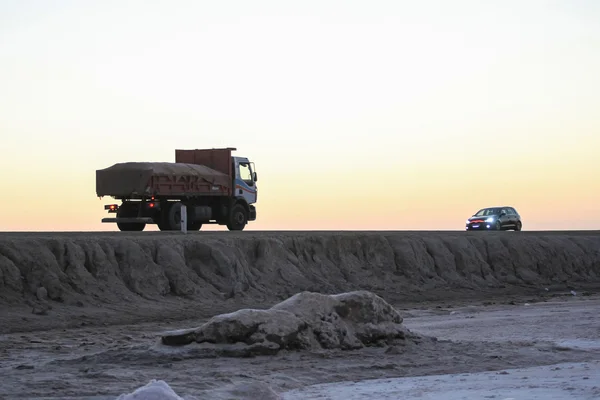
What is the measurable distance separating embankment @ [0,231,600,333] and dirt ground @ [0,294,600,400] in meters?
1.93

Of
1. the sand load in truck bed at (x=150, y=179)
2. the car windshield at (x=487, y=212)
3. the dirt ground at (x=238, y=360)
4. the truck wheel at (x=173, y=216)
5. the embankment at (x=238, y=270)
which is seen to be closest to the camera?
the dirt ground at (x=238, y=360)

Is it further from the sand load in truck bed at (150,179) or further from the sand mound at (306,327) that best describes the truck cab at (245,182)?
the sand mound at (306,327)

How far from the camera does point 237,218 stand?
1480 inches

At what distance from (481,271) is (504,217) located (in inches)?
605

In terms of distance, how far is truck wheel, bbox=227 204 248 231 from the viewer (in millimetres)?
37281

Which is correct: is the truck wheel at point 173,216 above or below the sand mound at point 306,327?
above

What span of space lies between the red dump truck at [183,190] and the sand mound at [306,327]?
19.8 metres

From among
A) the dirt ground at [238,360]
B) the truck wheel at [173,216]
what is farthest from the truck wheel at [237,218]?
the dirt ground at [238,360]

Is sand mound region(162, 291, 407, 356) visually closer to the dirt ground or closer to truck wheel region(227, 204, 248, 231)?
the dirt ground

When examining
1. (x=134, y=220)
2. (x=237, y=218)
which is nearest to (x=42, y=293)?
(x=134, y=220)

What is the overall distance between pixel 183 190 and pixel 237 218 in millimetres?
3203

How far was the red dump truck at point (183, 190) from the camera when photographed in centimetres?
3425

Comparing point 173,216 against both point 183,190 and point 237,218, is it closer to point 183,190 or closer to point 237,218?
point 183,190

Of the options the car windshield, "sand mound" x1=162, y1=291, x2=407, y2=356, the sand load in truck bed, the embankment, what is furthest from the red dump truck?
"sand mound" x1=162, y1=291, x2=407, y2=356
